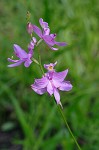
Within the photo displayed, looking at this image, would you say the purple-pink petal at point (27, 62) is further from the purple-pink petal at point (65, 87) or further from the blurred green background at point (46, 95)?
the blurred green background at point (46, 95)

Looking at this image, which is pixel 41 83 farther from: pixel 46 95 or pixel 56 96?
pixel 46 95

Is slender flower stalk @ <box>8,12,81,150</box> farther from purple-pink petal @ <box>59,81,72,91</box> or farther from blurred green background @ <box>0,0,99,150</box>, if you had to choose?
blurred green background @ <box>0,0,99,150</box>

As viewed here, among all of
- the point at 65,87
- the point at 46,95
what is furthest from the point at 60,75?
the point at 46,95

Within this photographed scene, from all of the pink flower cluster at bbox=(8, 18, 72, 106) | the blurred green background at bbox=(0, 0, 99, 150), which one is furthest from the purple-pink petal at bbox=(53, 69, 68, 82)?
the blurred green background at bbox=(0, 0, 99, 150)

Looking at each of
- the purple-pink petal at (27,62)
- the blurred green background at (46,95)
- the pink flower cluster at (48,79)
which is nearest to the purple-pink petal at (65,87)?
the pink flower cluster at (48,79)

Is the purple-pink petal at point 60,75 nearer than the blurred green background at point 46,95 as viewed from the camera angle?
Yes

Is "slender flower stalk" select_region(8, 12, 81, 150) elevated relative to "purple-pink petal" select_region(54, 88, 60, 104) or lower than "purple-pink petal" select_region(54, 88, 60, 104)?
elevated

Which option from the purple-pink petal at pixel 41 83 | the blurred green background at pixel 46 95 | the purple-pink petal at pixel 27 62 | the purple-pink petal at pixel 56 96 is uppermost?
the blurred green background at pixel 46 95

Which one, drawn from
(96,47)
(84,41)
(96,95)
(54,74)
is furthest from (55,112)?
(54,74)
